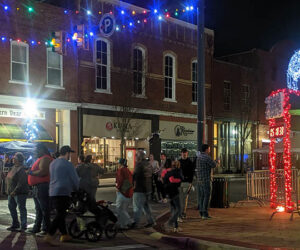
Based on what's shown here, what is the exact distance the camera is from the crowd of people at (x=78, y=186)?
328 inches

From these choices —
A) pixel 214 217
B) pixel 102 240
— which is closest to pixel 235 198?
pixel 214 217

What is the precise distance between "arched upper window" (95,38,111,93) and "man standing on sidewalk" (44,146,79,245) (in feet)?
62.0

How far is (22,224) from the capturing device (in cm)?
991

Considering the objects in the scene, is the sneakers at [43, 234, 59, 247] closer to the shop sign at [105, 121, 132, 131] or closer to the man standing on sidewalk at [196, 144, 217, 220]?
the man standing on sidewalk at [196, 144, 217, 220]

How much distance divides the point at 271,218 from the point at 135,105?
61.4 feet

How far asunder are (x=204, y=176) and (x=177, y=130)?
2092cm

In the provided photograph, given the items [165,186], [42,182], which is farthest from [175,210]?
[42,182]

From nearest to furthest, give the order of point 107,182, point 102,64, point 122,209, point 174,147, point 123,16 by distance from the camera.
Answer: point 122,209, point 123,16, point 107,182, point 102,64, point 174,147

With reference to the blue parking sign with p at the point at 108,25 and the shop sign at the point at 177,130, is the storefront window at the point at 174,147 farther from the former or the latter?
the blue parking sign with p at the point at 108,25

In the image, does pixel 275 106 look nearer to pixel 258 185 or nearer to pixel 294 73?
pixel 294 73

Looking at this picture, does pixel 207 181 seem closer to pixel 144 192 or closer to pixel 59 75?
pixel 144 192

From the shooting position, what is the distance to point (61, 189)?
8242 mm

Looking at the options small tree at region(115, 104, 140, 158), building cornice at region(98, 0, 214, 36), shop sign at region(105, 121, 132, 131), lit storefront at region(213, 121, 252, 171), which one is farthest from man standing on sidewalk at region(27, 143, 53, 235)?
lit storefront at region(213, 121, 252, 171)

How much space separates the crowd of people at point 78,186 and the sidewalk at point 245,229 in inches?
17.9
